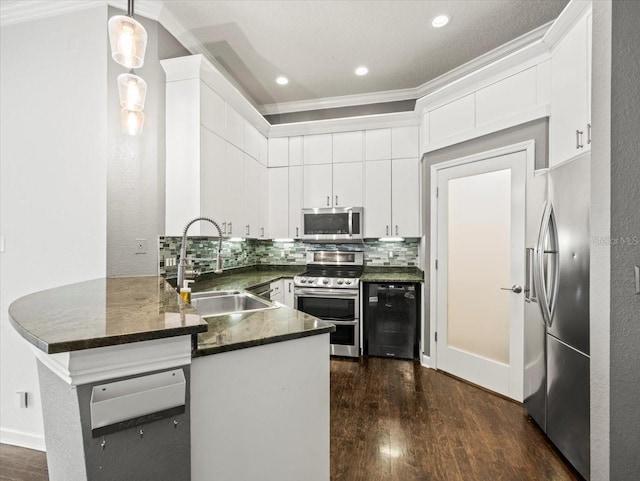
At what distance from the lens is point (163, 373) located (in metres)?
0.93

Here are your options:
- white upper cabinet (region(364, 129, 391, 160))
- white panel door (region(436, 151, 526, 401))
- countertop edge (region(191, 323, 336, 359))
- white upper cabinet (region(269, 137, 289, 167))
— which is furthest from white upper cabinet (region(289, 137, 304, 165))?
countertop edge (region(191, 323, 336, 359))

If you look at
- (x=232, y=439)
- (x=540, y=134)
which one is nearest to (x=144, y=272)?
(x=232, y=439)

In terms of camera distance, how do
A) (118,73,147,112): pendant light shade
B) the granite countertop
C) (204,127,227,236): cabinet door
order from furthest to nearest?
(204,127,227,236): cabinet door, (118,73,147,112): pendant light shade, the granite countertop

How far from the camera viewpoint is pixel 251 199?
3.63m

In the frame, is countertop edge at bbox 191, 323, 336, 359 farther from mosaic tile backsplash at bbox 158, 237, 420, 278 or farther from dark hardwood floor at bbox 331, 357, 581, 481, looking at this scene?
mosaic tile backsplash at bbox 158, 237, 420, 278

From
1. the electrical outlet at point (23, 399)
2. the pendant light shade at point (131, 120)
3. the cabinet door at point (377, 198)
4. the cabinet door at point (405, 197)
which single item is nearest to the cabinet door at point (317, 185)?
the cabinet door at point (377, 198)

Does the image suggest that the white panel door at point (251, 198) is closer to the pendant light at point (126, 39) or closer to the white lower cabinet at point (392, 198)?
the white lower cabinet at point (392, 198)

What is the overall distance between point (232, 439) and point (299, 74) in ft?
11.6

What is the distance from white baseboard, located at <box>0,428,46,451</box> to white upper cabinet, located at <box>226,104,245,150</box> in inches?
108

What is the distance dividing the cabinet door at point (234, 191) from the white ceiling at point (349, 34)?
1.00 m

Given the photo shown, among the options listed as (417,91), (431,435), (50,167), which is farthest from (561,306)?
(50,167)

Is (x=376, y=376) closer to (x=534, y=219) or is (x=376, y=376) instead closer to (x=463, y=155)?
(x=534, y=219)

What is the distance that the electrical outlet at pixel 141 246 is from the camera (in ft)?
7.62

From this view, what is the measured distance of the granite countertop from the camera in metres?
0.80
